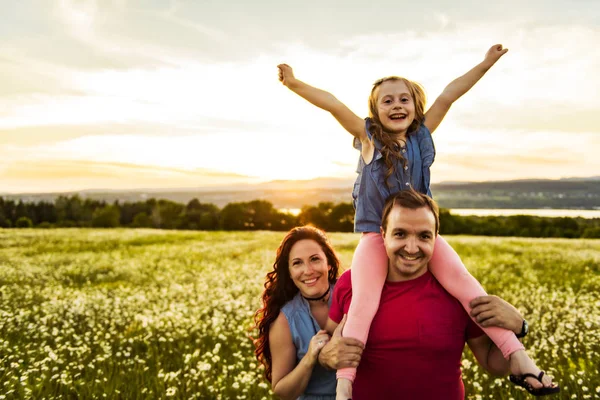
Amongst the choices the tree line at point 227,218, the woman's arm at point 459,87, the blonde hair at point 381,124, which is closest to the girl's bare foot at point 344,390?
the blonde hair at point 381,124

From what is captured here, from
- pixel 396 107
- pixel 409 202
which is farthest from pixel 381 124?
pixel 409 202

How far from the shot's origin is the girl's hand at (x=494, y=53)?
4.49 metres

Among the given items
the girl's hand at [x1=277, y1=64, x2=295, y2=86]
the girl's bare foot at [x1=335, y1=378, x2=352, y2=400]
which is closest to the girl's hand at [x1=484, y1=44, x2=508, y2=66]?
the girl's hand at [x1=277, y1=64, x2=295, y2=86]

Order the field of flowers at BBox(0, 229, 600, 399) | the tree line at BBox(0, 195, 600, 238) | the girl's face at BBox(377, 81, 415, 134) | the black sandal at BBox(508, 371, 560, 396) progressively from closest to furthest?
the black sandal at BBox(508, 371, 560, 396) < the girl's face at BBox(377, 81, 415, 134) < the field of flowers at BBox(0, 229, 600, 399) < the tree line at BBox(0, 195, 600, 238)

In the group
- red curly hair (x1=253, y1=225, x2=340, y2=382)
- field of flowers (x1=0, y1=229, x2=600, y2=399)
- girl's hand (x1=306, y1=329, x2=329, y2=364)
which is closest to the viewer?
girl's hand (x1=306, y1=329, x2=329, y2=364)

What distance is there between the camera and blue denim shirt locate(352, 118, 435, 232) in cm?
384

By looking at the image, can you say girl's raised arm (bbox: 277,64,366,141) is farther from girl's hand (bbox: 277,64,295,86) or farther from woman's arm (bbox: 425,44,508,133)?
woman's arm (bbox: 425,44,508,133)

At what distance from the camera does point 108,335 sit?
839 cm

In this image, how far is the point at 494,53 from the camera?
452cm

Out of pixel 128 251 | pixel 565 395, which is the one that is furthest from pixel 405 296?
pixel 128 251

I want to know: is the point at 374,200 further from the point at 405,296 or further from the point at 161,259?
the point at 161,259

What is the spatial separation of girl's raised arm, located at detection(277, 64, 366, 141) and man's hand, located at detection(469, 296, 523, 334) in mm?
1493

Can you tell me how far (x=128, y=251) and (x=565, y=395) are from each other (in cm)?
2008

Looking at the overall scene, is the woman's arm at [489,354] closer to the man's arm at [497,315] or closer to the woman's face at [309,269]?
the man's arm at [497,315]
